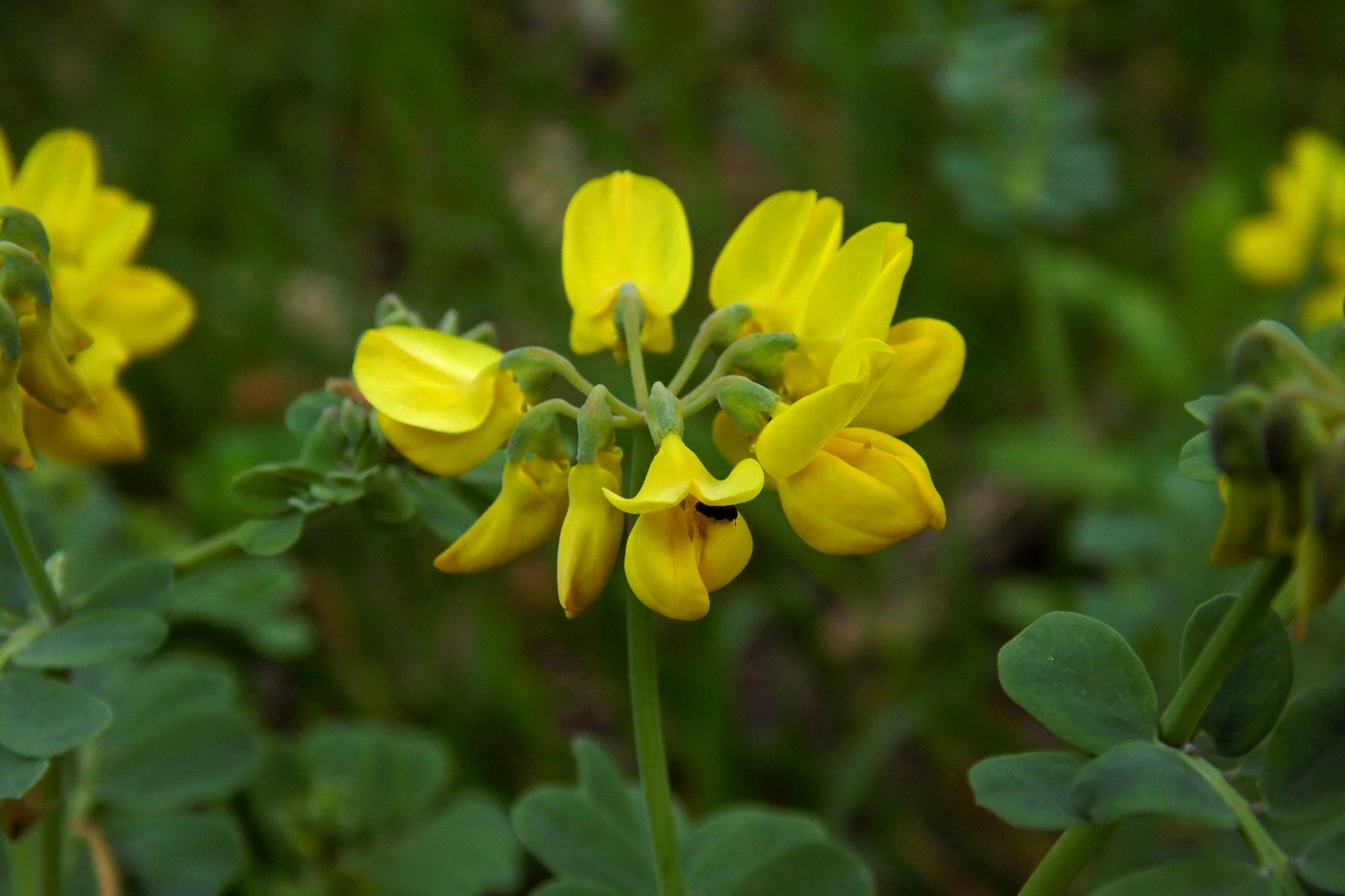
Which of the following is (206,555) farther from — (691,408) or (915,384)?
(915,384)

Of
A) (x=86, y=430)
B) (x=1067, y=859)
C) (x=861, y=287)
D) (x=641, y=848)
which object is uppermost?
(x=861, y=287)

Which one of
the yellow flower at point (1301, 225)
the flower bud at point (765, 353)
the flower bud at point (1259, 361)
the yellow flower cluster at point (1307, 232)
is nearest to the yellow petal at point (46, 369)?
the flower bud at point (765, 353)

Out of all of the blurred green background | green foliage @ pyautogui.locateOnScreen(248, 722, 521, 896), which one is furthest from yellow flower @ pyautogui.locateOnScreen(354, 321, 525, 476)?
the blurred green background

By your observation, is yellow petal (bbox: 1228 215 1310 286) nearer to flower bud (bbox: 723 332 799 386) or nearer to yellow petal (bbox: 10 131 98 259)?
flower bud (bbox: 723 332 799 386)

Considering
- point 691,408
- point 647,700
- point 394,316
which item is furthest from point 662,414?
point 394,316

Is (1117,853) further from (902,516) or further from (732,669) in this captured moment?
(902,516)

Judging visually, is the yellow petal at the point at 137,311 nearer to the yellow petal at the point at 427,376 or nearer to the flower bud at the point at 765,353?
the yellow petal at the point at 427,376

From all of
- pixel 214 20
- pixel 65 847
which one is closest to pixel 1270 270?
pixel 65 847
